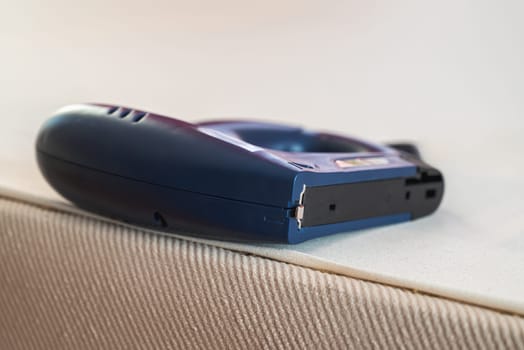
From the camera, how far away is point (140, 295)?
15.7 inches

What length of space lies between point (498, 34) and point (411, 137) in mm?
196

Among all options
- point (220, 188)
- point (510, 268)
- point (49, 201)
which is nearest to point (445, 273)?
point (510, 268)

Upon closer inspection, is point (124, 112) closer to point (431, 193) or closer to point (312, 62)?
point (431, 193)

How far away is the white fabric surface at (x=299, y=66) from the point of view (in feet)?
2.44

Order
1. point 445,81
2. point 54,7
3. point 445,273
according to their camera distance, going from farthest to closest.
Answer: point 445,81, point 54,7, point 445,273

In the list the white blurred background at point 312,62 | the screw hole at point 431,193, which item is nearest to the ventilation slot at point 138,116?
the screw hole at point 431,193

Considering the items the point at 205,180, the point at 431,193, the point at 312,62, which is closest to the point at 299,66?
the point at 312,62

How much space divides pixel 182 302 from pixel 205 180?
86 mm

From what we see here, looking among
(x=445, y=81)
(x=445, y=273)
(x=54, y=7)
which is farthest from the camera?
(x=445, y=81)

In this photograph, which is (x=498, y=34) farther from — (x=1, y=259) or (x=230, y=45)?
(x=1, y=259)

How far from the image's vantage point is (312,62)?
0.91 m

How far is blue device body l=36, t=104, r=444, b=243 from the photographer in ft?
1.20

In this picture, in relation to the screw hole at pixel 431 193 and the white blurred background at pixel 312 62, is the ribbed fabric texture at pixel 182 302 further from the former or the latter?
the white blurred background at pixel 312 62

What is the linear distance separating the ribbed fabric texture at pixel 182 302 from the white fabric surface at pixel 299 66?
0.27 metres
